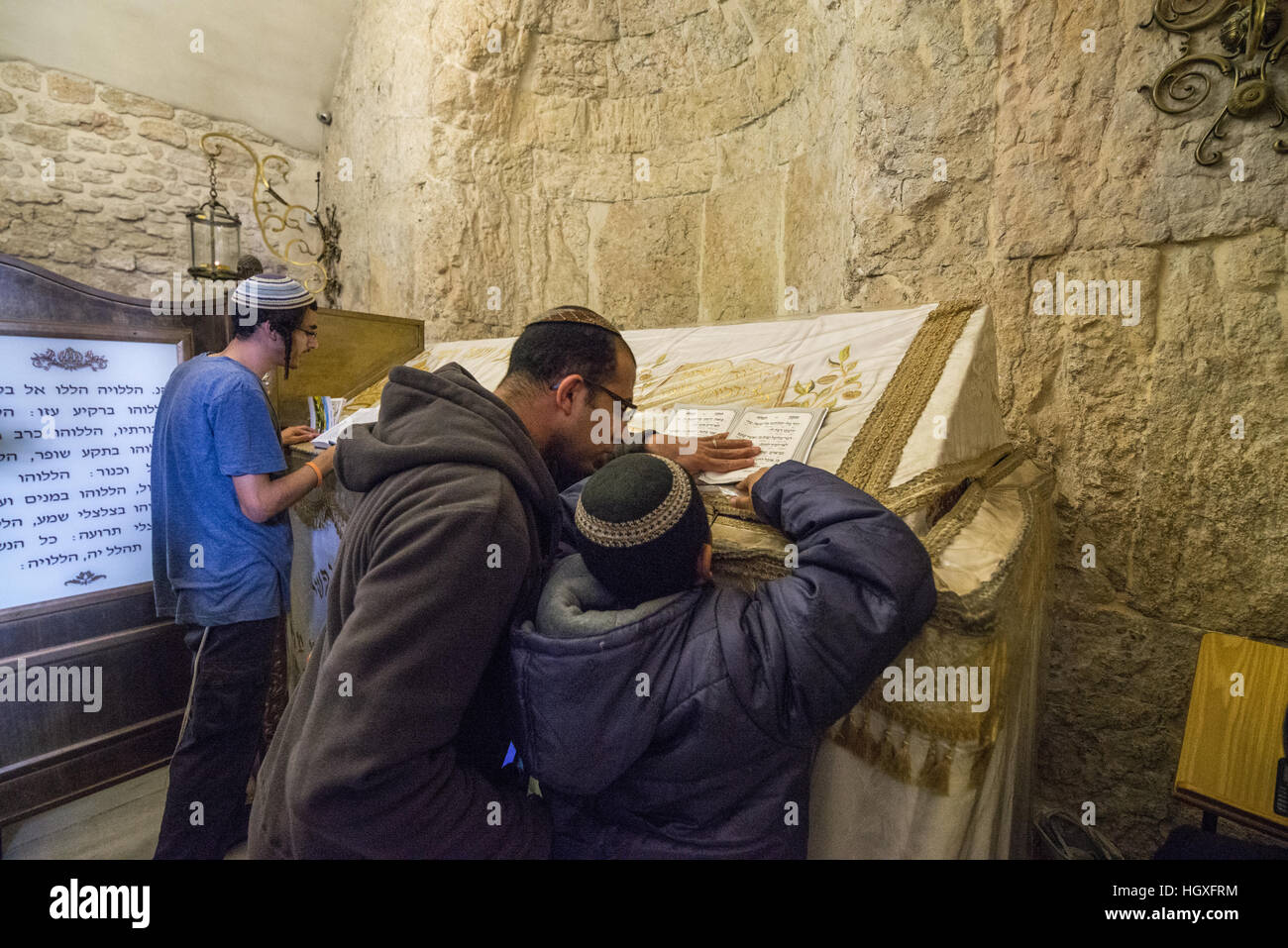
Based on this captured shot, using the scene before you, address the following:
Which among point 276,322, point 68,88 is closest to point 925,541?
point 276,322

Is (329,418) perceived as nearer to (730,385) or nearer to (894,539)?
(730,385)

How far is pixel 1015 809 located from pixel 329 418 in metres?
3.40

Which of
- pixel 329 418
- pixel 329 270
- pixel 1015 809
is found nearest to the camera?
pixel 1015 809

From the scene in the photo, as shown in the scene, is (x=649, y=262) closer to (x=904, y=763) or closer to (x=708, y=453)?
(x=708, y=453)

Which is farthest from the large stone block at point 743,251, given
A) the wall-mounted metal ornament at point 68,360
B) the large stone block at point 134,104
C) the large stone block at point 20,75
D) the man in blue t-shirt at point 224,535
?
the large stone block at point 20,75

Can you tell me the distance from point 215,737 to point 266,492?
98cm

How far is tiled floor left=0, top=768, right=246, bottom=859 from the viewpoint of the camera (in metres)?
2.58

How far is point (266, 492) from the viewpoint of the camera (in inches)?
85.6

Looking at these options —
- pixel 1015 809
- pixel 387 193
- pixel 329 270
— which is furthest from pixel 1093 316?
pixel 329 270

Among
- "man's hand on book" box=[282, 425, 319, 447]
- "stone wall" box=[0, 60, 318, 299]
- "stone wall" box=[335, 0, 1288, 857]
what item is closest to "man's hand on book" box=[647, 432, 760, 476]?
"stone wall" box=[335, 0, 1288, 857]

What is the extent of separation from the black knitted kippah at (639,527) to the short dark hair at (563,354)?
18.5 inches

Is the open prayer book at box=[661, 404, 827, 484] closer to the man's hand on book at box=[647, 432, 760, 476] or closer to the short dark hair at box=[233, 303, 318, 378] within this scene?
the man's hand on book at box=[647, 432, 760, 476]

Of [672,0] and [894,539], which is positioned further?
[672,0]
